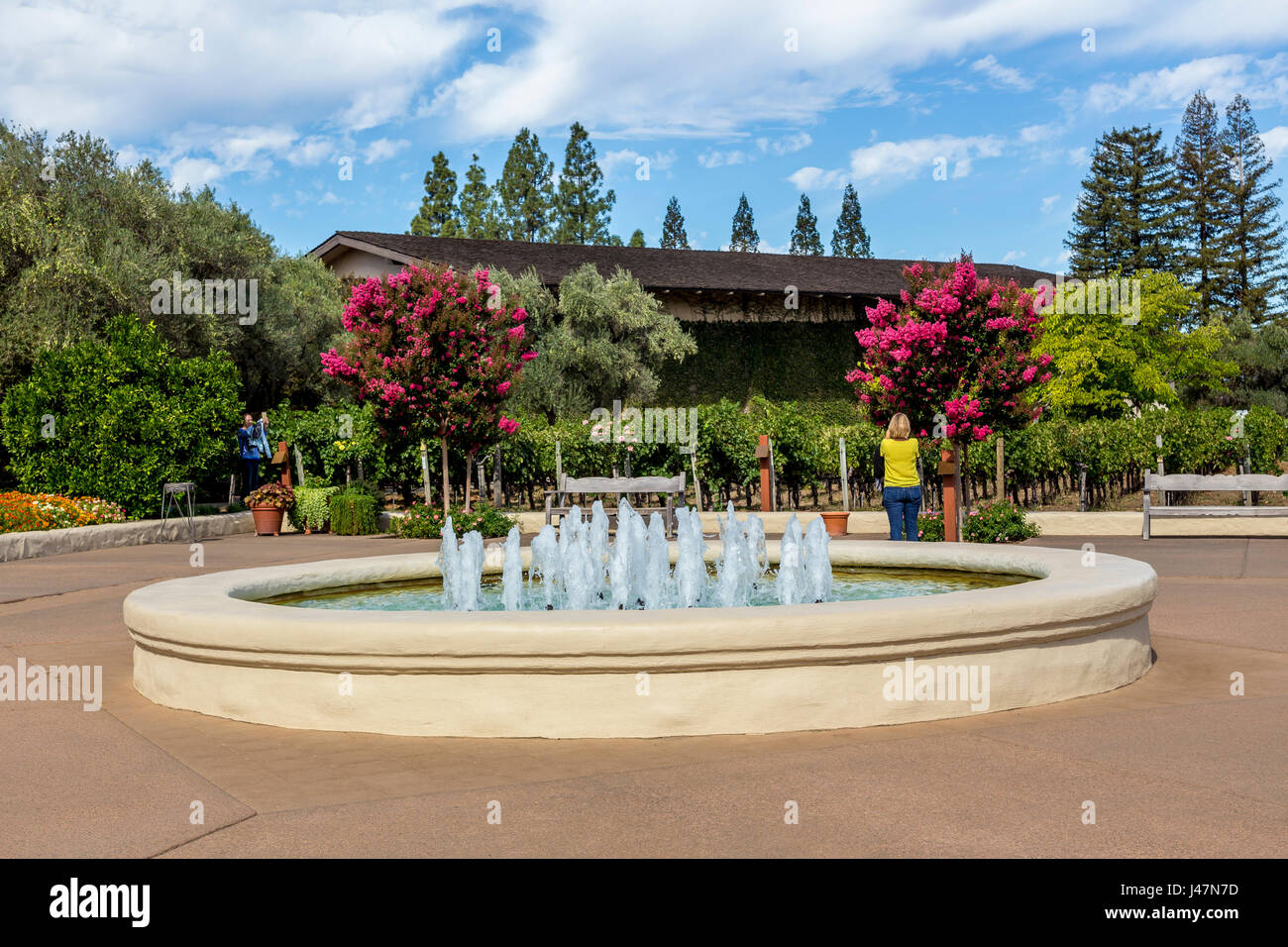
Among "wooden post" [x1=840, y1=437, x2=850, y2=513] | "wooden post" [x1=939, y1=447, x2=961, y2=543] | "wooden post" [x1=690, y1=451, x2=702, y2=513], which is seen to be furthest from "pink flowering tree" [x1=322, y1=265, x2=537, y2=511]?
Result: "wooden post" [x1=939, y1=447, x2=961, y2=543]

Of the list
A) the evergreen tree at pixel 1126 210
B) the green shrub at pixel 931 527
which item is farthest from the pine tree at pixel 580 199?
the green shrub at pixel 931 527

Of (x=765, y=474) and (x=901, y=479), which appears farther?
(x=765, y=474)

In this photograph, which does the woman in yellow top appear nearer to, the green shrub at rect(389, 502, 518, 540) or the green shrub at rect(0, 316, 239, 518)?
the green shrub at rect(389, 502, 518, 540)

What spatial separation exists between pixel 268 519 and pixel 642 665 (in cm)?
1617

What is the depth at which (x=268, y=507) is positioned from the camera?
20.1 metres

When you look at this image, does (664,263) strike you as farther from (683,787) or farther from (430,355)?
(683,787)

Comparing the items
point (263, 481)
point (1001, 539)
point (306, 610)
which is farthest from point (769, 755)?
point (263, 481)

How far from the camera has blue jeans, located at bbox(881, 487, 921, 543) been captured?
1273 centimetres

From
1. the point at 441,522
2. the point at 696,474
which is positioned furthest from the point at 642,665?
the point at 696,474

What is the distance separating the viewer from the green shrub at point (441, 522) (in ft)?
58.2

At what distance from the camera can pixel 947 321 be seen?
54.7ft

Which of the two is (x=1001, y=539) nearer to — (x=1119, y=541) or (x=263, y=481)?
(x=1119, y=541)

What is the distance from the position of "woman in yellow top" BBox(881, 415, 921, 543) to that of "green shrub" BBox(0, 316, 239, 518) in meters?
12.3

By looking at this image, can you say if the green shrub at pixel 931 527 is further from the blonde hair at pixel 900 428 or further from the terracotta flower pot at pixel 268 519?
the terracotta flower pot at pixel 268 519
